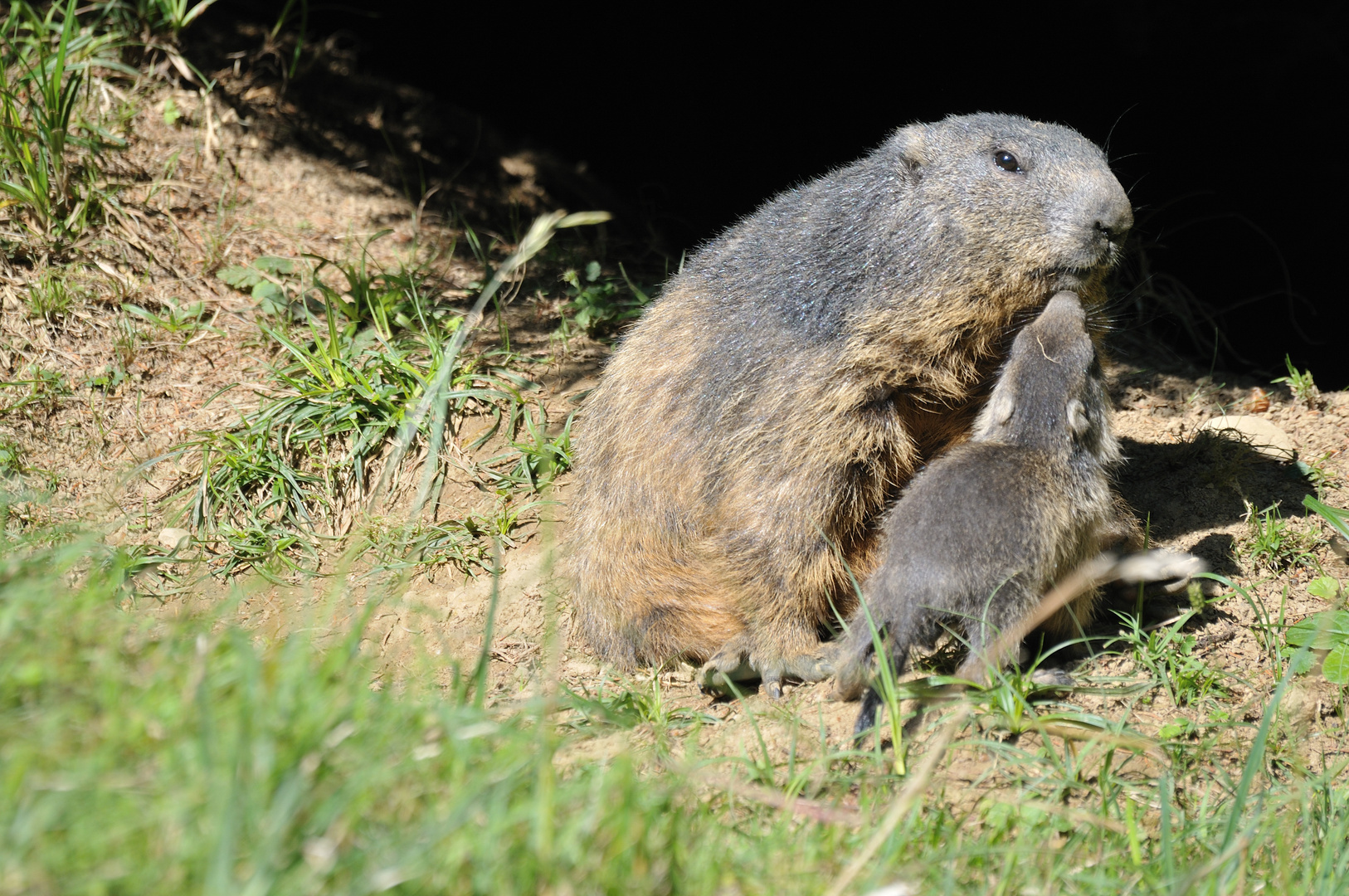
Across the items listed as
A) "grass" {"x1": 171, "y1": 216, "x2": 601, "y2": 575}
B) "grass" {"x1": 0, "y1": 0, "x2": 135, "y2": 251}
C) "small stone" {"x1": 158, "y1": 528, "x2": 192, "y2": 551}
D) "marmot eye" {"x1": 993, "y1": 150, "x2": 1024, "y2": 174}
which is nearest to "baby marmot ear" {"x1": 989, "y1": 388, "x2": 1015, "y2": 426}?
"marmot eye" {"x1": 993, "y1": 150, "x2": 1024, "y2": 174}

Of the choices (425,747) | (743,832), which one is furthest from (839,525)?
(425,747)

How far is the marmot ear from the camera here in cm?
445

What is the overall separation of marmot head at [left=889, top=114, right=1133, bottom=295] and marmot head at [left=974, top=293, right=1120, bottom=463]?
0.19 metres

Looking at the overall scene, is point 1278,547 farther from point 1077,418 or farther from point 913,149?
point 913,149

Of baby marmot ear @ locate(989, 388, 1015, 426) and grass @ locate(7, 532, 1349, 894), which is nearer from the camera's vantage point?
grass @ locate(7, 532, 1349, 894)

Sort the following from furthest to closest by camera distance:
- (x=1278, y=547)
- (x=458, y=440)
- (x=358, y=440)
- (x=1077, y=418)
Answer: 1. (x=458, y=440)
2. (x=358, y=440)
3. (x=1278, y=547)
4. (x=1077, y=418)

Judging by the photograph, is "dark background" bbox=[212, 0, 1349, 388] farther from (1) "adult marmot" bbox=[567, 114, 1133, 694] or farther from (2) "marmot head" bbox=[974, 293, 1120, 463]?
(2) "marmot head" bbox=[974, 293, 1120, 463]

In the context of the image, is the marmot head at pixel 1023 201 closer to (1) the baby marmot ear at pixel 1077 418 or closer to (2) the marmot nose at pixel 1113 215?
(2) the marmot nose at pixel 1113 215

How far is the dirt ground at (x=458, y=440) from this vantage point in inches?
160

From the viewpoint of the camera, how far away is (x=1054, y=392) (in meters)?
4.04

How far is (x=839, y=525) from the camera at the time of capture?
434 cm

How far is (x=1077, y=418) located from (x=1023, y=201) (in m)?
0.92

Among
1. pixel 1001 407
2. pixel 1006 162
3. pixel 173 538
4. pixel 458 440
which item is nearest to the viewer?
pixel 1001 407

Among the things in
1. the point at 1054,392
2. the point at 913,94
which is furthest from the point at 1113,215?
the point at 913,94
